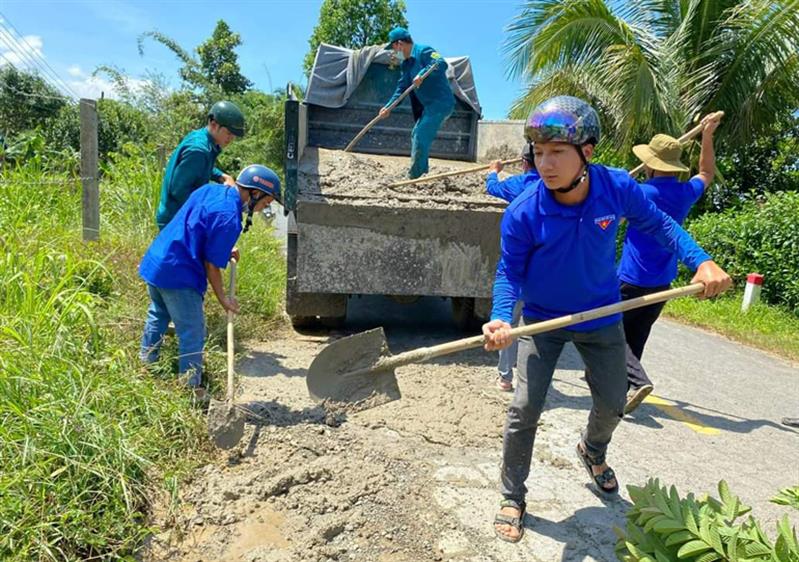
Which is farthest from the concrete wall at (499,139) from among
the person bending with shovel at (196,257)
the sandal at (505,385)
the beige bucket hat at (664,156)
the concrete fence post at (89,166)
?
the concrete fence post at (89,166)

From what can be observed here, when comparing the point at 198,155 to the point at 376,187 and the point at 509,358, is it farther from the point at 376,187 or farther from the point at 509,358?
the point at 509,358

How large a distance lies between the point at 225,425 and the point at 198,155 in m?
1.97

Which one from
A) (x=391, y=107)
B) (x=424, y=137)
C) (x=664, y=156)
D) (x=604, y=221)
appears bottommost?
(x=604, y=221)

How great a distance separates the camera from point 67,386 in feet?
8.64

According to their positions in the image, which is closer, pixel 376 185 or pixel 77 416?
pixel 77 416

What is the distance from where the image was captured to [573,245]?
2367mm

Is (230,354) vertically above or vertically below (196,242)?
below

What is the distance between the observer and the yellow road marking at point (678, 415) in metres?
3.80

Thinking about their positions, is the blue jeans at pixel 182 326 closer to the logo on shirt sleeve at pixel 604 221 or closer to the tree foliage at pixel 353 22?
the logo on shirt sleeve at pixel 604 221

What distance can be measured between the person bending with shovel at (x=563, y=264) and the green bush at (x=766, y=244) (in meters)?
6.42

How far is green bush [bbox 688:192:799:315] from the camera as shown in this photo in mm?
7633

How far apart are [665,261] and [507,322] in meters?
1.82

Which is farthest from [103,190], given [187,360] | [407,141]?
[187,360]

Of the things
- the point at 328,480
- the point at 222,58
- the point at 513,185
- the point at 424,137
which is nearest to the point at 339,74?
the point at 424,137
